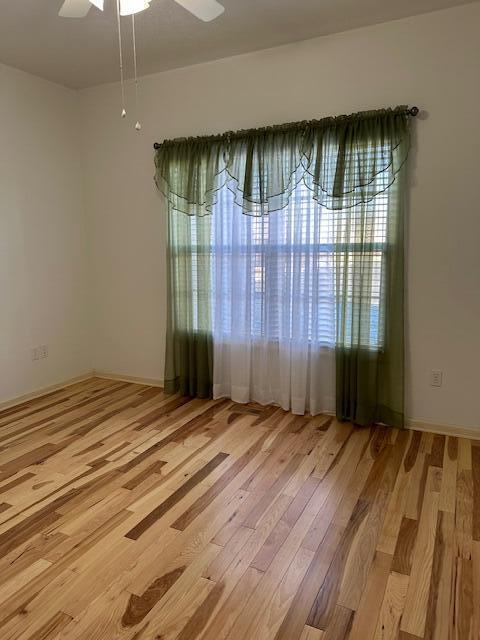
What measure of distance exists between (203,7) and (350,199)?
56.4 inches

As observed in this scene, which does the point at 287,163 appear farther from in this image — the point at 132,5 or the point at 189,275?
the point at 132,5

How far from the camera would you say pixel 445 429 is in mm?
2955

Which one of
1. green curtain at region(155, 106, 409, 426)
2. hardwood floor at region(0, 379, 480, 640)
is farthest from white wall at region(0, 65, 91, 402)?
green curtain at region(155, 106, 409, 426)

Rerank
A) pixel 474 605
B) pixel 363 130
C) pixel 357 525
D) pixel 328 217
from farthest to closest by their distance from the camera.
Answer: pixel 328 217
pixel 363 130
pixel 357 525
pixel 474 605

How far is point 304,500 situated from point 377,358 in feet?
3.97

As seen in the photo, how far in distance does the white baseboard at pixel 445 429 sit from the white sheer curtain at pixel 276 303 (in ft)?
1.97

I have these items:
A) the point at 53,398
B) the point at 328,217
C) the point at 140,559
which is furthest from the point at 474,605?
the point at 53,398

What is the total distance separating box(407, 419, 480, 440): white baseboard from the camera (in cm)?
288

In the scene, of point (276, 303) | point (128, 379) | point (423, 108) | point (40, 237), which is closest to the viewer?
point (423, 108)

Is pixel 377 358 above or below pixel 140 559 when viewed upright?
above

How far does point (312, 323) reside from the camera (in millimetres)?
3229

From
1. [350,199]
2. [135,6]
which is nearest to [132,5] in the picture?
[135,6]

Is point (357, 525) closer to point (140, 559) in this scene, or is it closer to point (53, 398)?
point (140, 559)

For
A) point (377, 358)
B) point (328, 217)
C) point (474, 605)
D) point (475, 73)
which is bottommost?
point (474, 605)
